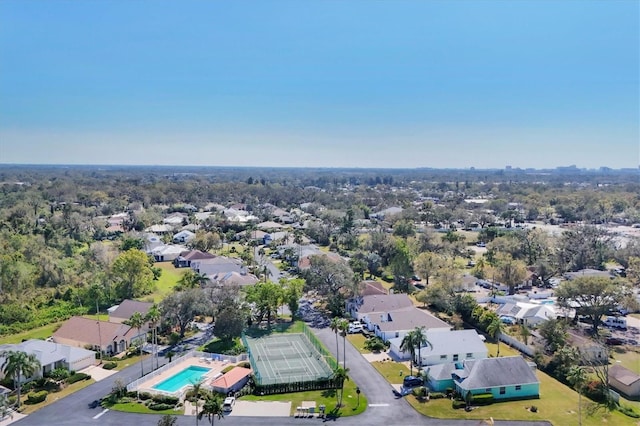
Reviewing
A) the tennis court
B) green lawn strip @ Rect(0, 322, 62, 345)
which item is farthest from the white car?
green lawn strip @ Rect(0, 322, 62, 345)

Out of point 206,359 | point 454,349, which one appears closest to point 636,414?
point 454,349

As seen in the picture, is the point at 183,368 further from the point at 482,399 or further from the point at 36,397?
the point at 482,399

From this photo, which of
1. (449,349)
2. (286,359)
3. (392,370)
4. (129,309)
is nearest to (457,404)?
(392,370)

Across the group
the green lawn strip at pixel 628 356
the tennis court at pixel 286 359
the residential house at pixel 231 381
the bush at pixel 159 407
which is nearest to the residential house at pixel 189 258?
the tennis court at pixel 286 359

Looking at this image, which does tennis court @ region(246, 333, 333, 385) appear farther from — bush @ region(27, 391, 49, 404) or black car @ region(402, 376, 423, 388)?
bush @ region(27, 391, 49, 404)

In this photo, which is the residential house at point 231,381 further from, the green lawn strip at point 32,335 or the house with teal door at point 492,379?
the green lawn strip at point 32,335

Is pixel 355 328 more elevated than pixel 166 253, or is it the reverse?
pixel 166 253

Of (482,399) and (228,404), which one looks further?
(482,399)
